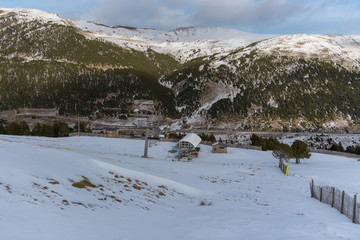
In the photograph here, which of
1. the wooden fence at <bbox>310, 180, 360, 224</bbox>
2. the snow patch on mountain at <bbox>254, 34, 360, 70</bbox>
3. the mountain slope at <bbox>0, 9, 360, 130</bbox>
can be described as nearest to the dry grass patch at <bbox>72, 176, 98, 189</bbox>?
the wooden fence at <bbox>310, 180, 360, 224</bbox>

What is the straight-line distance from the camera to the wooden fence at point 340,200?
11.4 meters

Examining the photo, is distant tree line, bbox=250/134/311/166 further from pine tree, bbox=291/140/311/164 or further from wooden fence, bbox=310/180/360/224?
wooden fence, bbox=310/180/360/224

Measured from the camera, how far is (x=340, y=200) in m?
13.3

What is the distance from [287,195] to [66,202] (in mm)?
14580

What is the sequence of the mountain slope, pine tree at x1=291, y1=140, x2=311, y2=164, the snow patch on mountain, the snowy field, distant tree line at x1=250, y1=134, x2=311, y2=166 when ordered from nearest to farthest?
the snowy field < distant tree line at x1=250, y1=134, x2=311, y2=166 < pine tree at x1=291, y1=140, x2=311, y2=164 < the mountain slope < the snow patch on mountain

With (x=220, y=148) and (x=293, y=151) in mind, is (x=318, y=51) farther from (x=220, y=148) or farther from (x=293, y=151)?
(x=293, y=151)

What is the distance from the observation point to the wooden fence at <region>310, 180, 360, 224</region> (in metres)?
11.4

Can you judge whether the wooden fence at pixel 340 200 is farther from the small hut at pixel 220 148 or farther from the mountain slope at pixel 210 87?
the mountain slope at pixel 210 87

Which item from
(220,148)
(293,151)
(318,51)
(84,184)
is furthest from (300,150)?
(318,51)

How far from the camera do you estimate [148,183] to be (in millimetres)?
16344

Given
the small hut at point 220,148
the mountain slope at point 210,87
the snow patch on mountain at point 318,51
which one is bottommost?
the small hut at point 220,148

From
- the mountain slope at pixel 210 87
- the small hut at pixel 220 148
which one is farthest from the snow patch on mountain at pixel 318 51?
the small hut at pixel 220 148

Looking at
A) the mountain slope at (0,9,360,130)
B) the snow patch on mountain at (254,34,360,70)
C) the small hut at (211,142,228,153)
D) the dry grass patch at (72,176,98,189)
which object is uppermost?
the snow patch on mountain at (254,34,360,70)

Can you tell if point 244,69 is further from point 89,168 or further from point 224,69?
point 89,168
